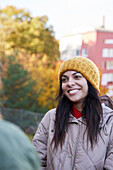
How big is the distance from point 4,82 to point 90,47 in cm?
1346

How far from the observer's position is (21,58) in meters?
22.6

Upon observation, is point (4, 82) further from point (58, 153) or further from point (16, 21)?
point (58, 153)

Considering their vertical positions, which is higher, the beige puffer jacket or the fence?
the beige puffer jacket

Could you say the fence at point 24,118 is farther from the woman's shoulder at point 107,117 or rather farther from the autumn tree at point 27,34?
the woman's shoulder at point 107,117

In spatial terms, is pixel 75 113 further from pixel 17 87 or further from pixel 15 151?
pixel 17 87

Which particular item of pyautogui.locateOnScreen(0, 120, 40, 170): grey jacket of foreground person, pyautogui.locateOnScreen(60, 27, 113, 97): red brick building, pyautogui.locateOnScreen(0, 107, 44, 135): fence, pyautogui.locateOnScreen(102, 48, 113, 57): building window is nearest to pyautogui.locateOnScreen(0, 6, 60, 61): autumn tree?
pyautogui.locateOnScreen(60, 27, 113, 97): red brick building

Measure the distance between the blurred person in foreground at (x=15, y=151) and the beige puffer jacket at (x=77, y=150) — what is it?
1188 millimetres

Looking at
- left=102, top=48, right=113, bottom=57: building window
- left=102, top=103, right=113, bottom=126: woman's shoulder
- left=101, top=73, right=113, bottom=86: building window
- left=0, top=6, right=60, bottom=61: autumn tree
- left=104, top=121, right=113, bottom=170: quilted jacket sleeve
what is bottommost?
left=101, top=73, right=113, bottom=86: building window

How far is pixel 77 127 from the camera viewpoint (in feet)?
6.10

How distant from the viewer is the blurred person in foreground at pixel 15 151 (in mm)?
566

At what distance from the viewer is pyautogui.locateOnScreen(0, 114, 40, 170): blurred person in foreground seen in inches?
22.3

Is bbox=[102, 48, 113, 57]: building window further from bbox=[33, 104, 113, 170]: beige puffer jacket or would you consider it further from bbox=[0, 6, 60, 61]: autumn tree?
bbox=[33, 104, 113, 170]: beige puffer jacket

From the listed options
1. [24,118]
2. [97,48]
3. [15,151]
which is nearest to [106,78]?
[97,48]

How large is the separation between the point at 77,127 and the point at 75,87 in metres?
0.31
